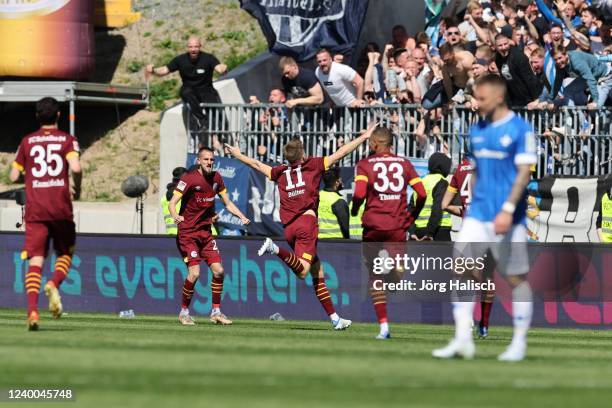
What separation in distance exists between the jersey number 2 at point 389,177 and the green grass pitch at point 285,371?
169 cm

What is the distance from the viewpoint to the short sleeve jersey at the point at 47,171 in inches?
572

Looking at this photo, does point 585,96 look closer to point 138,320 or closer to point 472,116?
point 472,116

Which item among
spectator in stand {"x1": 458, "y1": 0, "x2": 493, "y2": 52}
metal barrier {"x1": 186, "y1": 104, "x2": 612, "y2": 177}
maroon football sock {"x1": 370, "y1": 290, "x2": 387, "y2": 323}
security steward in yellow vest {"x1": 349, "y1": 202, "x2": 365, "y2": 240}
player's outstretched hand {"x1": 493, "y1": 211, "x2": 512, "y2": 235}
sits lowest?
maroon football sock {"x1": 370, "y1": 290, "x2": 387, "y2": 323}

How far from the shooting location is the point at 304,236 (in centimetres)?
1755

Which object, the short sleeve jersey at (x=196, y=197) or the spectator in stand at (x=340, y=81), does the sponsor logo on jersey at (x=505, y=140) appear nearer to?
the short sleeve jersey at (x=196, y=197)

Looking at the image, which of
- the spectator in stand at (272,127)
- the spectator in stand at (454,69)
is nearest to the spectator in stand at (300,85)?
the spectator in stand at (272,127)

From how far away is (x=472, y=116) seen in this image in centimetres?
2359

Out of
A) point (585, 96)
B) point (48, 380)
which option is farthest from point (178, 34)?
point (48, 380)

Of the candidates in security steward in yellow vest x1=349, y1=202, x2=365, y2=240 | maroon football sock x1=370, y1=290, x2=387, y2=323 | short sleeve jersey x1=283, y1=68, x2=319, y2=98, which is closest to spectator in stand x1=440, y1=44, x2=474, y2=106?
short sleeve jersey x1=283, y1=68, x2=319, y2=98

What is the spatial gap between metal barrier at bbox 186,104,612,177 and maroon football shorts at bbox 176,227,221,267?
6.04 m

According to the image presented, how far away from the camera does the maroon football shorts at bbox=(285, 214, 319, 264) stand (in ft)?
57.3

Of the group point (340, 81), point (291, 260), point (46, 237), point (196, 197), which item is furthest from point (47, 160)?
point (340, 81)

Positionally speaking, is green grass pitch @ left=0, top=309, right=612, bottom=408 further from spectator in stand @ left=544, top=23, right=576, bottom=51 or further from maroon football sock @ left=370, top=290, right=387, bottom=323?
spectator in stand @ left=544, top=23, right=576, bottom=51

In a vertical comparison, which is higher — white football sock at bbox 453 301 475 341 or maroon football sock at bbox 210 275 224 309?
white football sock at bbox 453 301 475 341
